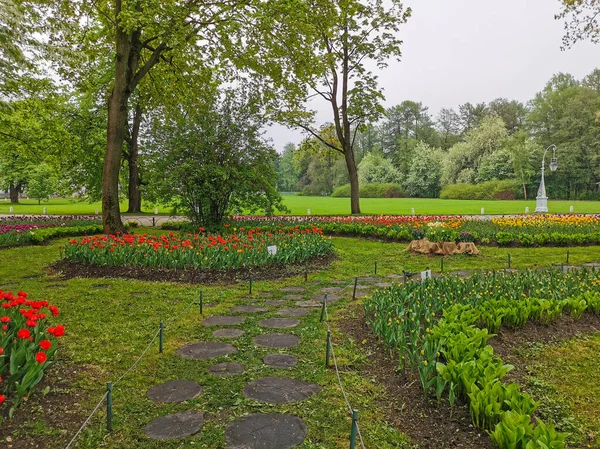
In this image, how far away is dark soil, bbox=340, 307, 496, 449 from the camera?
101 inches

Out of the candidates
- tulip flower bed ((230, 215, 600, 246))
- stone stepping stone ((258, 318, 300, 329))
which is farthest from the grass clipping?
stone stepping stone ((258, 318, 300, 329))

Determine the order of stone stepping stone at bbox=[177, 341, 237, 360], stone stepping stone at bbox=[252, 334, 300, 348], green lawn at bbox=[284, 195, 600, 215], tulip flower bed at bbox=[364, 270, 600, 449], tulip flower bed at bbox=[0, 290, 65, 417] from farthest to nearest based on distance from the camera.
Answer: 1. green lawn at bbox=[284, 195, 600, 215]
2. stone stepping stone at bbox=[252, 334, 300, 348]
3. stone stepping stone at bbox=[177, 341, 237, 360]
4. tulip flower bed at bbox=[0, 290, 65, 417]
5. tulip flower bed at bbox=[364, 270, 600, 449]

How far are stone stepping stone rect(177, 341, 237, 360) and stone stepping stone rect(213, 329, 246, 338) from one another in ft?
0.79

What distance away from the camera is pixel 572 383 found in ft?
11.5

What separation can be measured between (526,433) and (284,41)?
12.8m

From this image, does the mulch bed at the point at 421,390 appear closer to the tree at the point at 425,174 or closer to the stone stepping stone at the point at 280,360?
the stone stepping stone at the point at 280,360

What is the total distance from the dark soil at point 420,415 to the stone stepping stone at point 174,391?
1537 mm

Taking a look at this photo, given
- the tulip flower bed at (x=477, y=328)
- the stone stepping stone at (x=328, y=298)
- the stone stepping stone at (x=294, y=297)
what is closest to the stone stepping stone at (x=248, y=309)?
the stone stepping stone at (x=294, y=297)

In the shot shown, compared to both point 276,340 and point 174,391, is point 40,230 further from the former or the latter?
point 174,391

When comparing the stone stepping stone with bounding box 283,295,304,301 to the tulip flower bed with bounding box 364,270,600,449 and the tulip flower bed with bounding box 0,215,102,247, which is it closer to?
the tulip flower bed with bounding box 364,270,600,449

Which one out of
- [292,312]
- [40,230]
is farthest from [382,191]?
[292,312]

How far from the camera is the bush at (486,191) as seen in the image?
159 ft

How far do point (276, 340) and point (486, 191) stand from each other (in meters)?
51.2

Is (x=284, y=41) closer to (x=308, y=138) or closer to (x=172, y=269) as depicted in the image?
(x=172, y=269)
